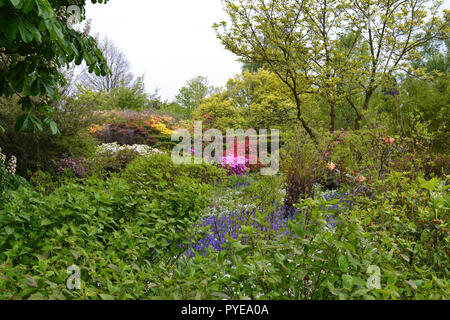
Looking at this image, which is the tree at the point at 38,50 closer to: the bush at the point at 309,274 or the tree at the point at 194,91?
the bush at the point at 309,274

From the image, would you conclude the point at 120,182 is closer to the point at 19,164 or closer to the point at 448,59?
the point at 19,164

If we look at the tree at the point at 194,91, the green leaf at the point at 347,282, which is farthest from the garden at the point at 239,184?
the tree at the point at 194,91

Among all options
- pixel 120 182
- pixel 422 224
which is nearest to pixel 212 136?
pixel 120 182

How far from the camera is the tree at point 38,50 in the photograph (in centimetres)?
161

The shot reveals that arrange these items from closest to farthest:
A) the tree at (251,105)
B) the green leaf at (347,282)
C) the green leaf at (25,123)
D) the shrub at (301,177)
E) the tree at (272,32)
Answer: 1. the green leaf at (347,282)
2. the green leaf at (25,123)
3. the shrub at (301,177)
4. the tree at (272,32)
5. the tree at (251,105)

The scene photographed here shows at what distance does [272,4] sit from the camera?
667 cm

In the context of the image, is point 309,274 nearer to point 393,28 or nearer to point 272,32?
point 272,32

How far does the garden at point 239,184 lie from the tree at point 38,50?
13 mm

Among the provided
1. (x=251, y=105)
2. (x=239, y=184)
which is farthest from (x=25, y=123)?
(x=251, y=105)

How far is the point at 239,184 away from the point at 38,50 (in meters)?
4.93

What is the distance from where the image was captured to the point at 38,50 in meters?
2.18

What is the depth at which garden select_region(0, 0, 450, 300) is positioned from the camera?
1.24 meters

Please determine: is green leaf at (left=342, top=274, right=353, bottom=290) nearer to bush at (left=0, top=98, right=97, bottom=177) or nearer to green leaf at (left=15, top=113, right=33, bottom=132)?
green leaf at (left=15, top=113, right=33, bottom=132)
